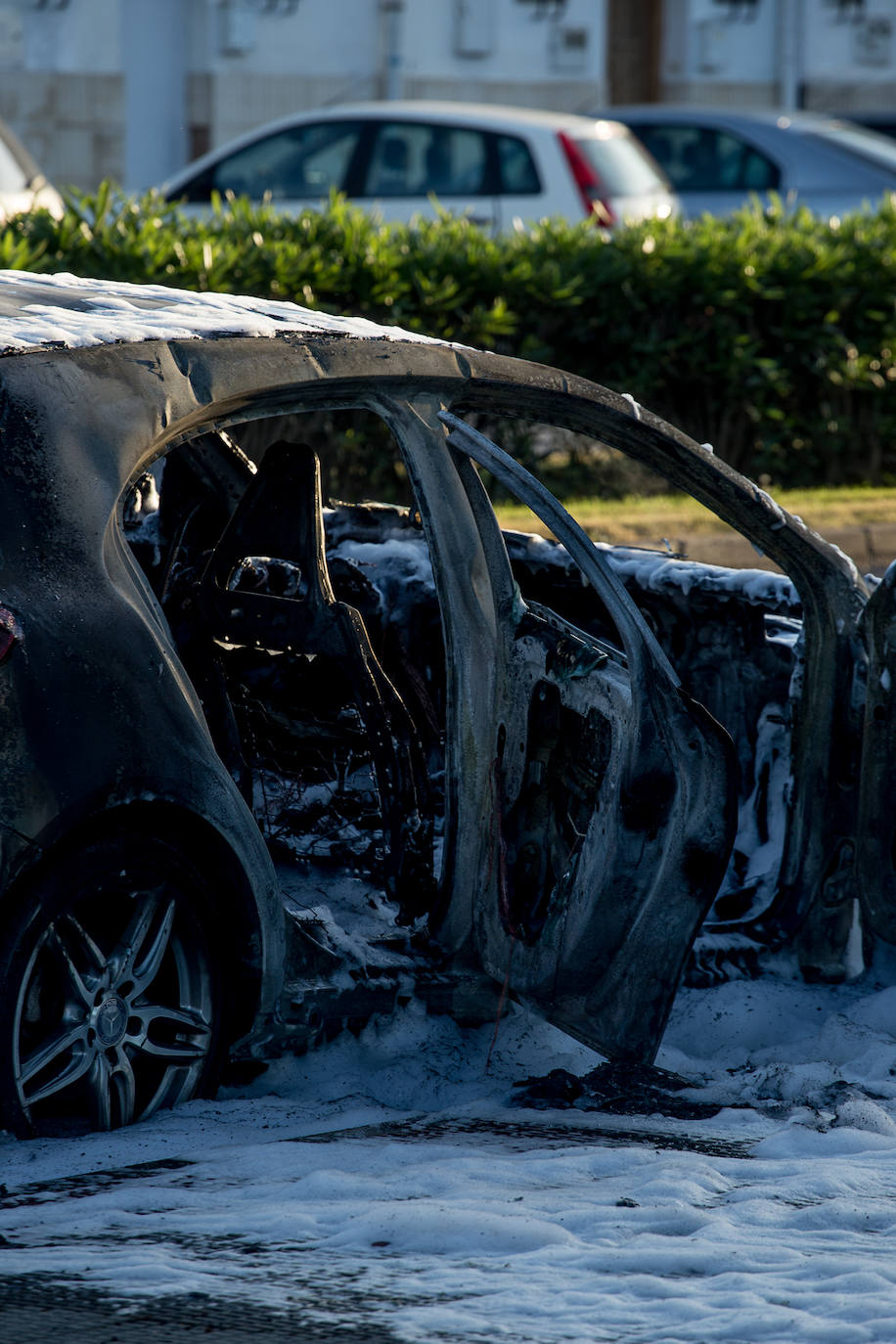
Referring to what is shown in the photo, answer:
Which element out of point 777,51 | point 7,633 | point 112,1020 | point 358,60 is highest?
point 777,51

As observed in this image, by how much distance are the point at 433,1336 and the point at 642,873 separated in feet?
3.85

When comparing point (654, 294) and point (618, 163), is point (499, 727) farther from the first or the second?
point (618, 163)

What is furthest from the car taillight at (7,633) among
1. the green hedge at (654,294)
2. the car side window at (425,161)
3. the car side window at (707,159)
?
the car side window at (707,159)

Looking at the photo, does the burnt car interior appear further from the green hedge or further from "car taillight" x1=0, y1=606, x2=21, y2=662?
the green hedge

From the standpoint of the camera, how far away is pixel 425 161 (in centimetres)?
1335

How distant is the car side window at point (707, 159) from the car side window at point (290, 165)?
10.9 ft

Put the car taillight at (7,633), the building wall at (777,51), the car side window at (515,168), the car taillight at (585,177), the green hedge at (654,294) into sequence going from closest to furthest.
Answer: the car taillight at (7,633) < the green hedge at (654,294) < the car taillight at (585,177) < the car side window at (515,168) < the building wall at (777,51)

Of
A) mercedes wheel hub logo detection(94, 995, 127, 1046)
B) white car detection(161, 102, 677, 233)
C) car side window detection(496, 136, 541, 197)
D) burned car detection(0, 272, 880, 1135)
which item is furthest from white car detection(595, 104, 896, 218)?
mercedes wheel hub logo detection(94, 995, 127, 1046)

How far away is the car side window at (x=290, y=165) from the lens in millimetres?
13234

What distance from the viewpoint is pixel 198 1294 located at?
2.59 m

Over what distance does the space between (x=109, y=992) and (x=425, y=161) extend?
11.1m

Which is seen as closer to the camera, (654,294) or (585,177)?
(654,294)

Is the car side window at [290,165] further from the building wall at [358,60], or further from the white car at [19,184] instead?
the building wall at [358,60]

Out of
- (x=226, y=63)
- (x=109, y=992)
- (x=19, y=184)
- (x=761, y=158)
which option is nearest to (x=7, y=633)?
(x=109, y=992)
